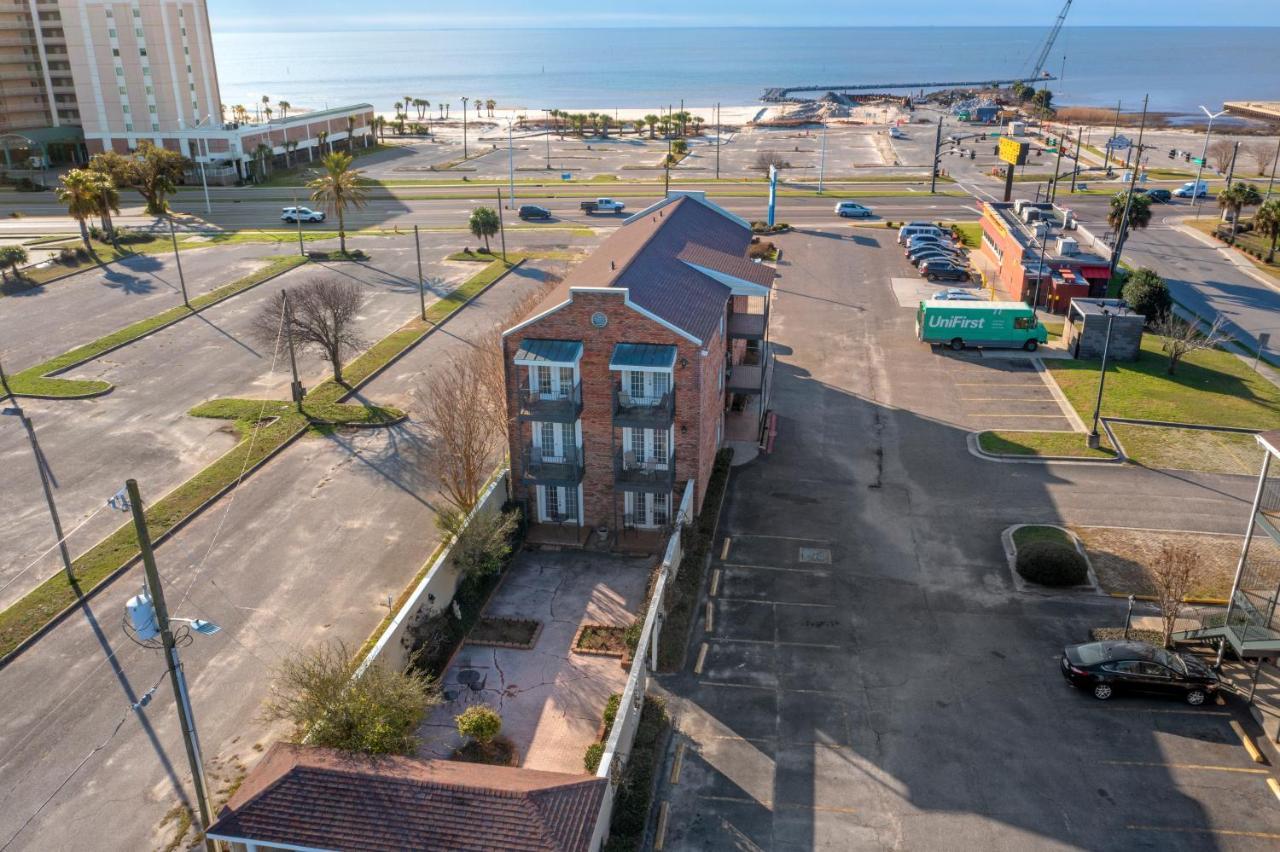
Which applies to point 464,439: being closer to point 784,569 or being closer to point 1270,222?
point 784,569

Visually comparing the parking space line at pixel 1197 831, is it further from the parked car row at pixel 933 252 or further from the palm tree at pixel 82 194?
the palm tree at pixel 82 194

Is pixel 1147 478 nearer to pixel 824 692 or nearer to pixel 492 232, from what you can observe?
pixel 824 692

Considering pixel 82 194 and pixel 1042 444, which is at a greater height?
pixel 82 194

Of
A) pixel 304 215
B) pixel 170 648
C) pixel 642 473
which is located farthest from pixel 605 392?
pixel 304 215

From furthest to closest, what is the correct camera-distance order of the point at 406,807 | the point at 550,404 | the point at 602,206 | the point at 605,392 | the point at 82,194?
the point at 602,206 → the point at 82,194 → the point at 605,392 → the point at 550,404 → the point at 406,807

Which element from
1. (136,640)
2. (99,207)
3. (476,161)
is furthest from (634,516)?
(476,161)

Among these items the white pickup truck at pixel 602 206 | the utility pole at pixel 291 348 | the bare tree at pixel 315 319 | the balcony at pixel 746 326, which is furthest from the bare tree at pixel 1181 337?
the white pickup truck at pixel 602 206
